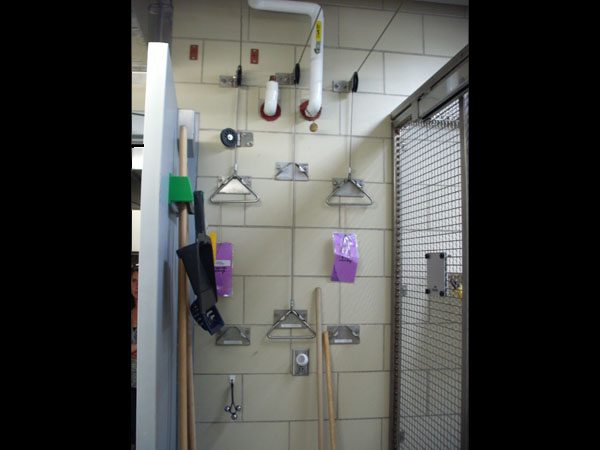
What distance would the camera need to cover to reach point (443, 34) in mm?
1997

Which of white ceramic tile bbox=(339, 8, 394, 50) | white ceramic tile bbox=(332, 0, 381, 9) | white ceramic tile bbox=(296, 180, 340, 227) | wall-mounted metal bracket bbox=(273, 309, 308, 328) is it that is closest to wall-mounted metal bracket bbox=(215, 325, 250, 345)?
wall-mounted metal bracket bbox=(273, 309, 308, 328)

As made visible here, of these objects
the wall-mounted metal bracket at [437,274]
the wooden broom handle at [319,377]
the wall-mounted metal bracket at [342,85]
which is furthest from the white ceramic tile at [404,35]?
the wooden broom handle at [319,377]

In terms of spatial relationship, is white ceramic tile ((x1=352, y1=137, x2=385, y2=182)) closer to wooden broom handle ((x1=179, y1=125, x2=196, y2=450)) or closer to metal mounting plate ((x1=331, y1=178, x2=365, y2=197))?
metal mounting plate ((x1=331, y1=178, x2=365, y2=197))

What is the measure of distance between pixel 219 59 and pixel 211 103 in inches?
9.2

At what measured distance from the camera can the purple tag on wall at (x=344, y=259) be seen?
1800 mm

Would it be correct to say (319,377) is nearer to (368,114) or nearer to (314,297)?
(314,297)

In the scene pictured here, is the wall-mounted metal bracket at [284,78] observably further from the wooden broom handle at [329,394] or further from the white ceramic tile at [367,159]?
the wooden broom handle at [329,394]

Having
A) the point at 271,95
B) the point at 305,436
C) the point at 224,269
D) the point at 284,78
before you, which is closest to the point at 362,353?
the point at 305,436

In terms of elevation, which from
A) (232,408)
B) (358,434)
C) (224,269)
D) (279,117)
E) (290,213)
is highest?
(279,117)

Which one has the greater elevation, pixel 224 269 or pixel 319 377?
pixel 224 269

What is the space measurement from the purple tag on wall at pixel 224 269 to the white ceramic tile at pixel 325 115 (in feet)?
2.34
